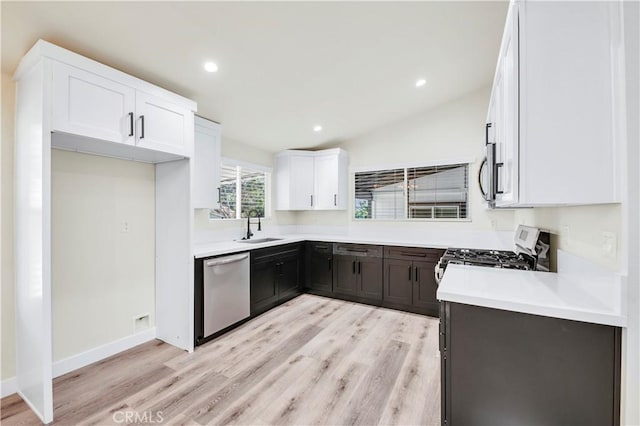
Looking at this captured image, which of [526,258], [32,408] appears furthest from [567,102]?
[32,408]

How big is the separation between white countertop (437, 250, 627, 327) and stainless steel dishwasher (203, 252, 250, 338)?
2191mm

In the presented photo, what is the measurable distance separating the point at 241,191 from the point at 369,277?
2.28 m

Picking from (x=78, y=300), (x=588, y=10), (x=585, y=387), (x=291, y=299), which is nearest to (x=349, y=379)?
(x=585, y=387)

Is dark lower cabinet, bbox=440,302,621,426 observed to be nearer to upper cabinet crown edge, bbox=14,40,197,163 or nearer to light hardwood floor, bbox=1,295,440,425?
light hardwood floor, bbox=1,295,440,425

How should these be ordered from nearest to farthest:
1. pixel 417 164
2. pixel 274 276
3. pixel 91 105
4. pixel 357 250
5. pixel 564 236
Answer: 1. pixel 564 236
2. pixel 91 105
3. pixel 274 276
4. pixel 357 250
5. pixel 417 164

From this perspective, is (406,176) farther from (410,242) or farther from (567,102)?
(567,102)

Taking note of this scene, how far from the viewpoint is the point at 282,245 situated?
3934mm

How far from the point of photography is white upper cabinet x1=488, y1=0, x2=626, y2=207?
3.50 ft

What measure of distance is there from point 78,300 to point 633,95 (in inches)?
145

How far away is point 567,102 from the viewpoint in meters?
1.12

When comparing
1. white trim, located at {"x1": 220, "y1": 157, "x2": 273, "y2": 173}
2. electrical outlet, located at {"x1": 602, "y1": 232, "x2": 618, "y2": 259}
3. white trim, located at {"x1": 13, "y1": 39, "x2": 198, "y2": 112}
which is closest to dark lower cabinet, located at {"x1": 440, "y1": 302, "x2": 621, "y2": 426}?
electrical outlet, located at {"x1": 602, "y1": 232, "x2": 618, "y2": 259}

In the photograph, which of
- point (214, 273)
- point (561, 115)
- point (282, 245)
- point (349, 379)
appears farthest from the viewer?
point (282, 245)

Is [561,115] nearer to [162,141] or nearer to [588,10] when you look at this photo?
[588,10]

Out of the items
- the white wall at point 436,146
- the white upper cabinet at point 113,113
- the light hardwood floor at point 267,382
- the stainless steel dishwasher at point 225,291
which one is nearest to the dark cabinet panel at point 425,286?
the light hardwood floor at point 267,382
